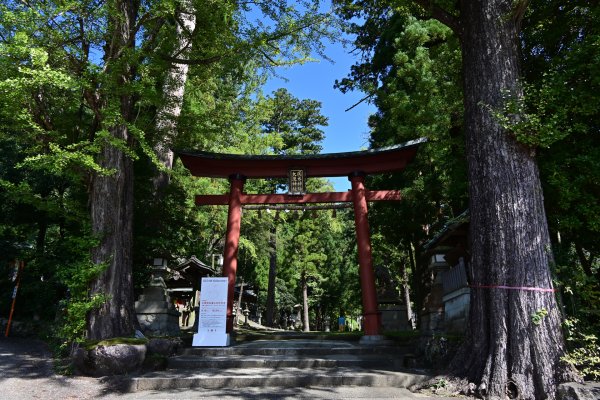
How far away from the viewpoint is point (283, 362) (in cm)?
662

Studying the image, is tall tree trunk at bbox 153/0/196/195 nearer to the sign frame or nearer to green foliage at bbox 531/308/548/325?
the sign frame

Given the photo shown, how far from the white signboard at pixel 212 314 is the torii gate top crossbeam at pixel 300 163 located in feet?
11.6

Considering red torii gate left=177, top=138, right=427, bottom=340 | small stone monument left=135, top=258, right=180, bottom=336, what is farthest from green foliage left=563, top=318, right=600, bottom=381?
small stone monument left=135, top=258, right=180, bottom=336

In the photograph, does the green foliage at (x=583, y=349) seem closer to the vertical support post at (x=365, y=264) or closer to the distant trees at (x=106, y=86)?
the vertical support post at (x=365, y=264)

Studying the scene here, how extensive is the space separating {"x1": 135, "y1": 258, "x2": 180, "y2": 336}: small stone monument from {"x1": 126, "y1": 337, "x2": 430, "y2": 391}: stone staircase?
66.0 inches

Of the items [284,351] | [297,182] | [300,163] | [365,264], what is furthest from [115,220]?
[365,264]

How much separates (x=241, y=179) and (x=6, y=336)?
7698mm

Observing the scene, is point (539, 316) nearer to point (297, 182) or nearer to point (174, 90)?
point (297, 182)

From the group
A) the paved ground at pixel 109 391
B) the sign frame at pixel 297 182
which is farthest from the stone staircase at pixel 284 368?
the sign frame at pixel 297 182

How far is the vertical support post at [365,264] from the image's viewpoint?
8.84 m

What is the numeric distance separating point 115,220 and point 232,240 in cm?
320

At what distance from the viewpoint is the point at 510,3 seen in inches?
221

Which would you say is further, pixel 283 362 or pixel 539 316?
pixel 283 362

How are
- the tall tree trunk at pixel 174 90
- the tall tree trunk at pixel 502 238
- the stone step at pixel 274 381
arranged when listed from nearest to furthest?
1. the tall tree trunk at pixel 502 238
2. the stone step at pixel 274 381
3. the tall tree trunk at pixel 174 90
